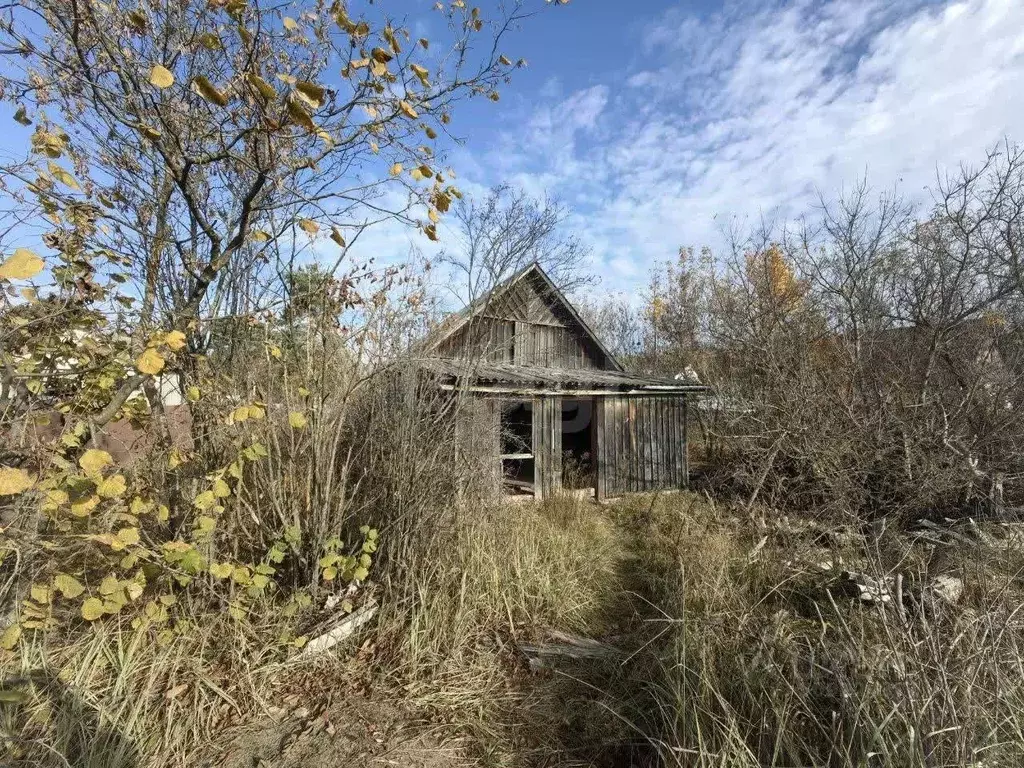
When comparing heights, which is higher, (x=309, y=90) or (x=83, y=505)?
(x=309, y=90)

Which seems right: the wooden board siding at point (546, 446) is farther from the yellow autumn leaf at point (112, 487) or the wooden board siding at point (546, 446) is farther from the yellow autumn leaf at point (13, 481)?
the yellow autumn leaf at point (13, 481)

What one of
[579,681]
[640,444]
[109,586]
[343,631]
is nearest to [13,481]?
[109,586]

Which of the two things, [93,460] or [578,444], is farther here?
[578,444]

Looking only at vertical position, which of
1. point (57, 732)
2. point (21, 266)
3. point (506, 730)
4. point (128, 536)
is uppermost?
point (21, 266)

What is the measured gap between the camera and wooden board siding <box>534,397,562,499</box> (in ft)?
31.8

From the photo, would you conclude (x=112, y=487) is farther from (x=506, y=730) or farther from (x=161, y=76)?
(x=506, y=730)

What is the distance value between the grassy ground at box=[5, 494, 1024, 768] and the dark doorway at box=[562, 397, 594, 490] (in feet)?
18.4

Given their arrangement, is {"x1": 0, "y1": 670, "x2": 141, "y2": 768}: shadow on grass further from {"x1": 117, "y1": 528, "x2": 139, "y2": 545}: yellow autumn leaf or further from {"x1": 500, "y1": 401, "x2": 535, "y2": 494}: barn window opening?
{"x1": 500, "y1": 401, "x2": 535, "y2": 494}: barn window opening

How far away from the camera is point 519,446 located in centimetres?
1029

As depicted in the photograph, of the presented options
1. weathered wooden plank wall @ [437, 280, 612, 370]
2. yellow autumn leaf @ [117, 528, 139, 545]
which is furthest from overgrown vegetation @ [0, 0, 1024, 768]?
weathered wooden plank wall @ [437, 280, 612, 370]

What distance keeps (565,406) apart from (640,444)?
2.70 m

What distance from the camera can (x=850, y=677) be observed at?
2.54 m

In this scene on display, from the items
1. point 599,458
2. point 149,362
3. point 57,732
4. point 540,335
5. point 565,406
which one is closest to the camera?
point 149,362

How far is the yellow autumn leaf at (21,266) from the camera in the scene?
1525 mm
